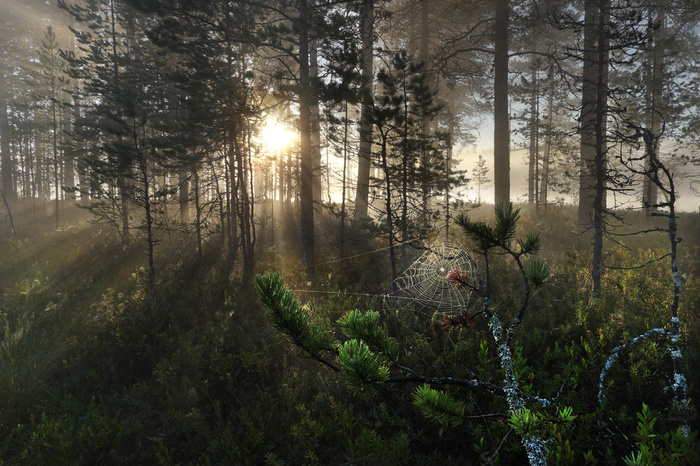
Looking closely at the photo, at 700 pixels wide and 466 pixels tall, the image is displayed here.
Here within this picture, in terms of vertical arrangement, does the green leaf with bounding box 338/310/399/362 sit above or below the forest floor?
above

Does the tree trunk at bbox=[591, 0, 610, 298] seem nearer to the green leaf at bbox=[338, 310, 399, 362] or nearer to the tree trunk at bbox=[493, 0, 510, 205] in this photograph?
the tree trunk at bbox=[493, 0, 510, 205]

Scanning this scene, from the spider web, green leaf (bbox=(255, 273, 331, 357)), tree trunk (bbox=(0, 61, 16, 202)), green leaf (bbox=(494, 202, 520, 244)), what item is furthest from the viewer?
tree trunk (bbox=(0, 61, 16, 202))

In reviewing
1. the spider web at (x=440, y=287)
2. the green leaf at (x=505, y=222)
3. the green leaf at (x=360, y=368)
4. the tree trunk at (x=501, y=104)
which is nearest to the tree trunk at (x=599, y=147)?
the spider web at (x=440, y=287)

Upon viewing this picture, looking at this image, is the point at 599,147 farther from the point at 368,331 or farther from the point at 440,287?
the point at 368,331

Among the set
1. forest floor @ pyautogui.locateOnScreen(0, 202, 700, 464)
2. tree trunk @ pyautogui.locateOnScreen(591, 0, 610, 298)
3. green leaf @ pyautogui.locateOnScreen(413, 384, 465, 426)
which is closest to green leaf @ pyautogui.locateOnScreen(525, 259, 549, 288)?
green leaf @ pyautogui.locateOnScreen(413, 384, 465, 426)

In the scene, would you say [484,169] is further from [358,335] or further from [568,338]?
[358,335]

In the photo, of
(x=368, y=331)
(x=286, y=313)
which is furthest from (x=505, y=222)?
(x=286, y=313)

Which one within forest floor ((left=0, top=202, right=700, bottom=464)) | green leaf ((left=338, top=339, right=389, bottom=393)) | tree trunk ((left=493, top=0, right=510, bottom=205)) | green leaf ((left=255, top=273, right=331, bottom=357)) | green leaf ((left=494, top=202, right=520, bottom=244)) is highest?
tree trunk ((left=493, top=0, right=510, bottom=205))

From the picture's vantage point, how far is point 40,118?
30.7 m

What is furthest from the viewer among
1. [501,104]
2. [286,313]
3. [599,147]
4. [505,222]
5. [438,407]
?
[501,104]

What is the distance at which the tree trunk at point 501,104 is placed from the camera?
12.2 meters

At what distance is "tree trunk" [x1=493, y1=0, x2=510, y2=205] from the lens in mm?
12219

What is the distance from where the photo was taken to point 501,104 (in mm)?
12594

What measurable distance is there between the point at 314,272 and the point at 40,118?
120 ft
